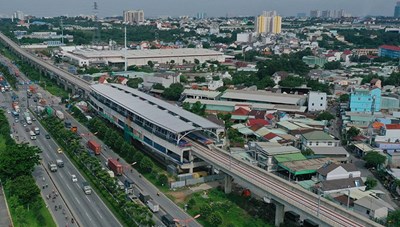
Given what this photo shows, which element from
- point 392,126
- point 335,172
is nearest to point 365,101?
point 392,126

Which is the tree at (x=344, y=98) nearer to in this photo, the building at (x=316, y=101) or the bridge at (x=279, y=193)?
the building at (x=316, y=101)

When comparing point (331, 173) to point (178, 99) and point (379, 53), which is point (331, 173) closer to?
point (178, 99)

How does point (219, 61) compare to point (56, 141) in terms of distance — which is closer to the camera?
point (56, 141)

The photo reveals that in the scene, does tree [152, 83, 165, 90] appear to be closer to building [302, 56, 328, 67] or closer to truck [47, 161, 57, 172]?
truck [47, 161, 57, 172]

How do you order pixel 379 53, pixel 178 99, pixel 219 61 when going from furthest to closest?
pixel 379 53 < pixel 219 61 < pixel 178 99

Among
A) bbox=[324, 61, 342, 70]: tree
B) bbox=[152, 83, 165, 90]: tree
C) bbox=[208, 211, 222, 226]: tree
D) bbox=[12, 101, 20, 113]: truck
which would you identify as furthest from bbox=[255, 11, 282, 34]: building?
bbox=[208, 211, 222, 226]: tree

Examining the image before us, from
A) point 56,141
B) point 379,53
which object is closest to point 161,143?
point 56,141

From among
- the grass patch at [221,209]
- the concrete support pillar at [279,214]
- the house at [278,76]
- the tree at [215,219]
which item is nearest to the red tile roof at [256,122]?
the grass patch at [221,209]

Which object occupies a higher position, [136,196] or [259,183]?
[259,183]
